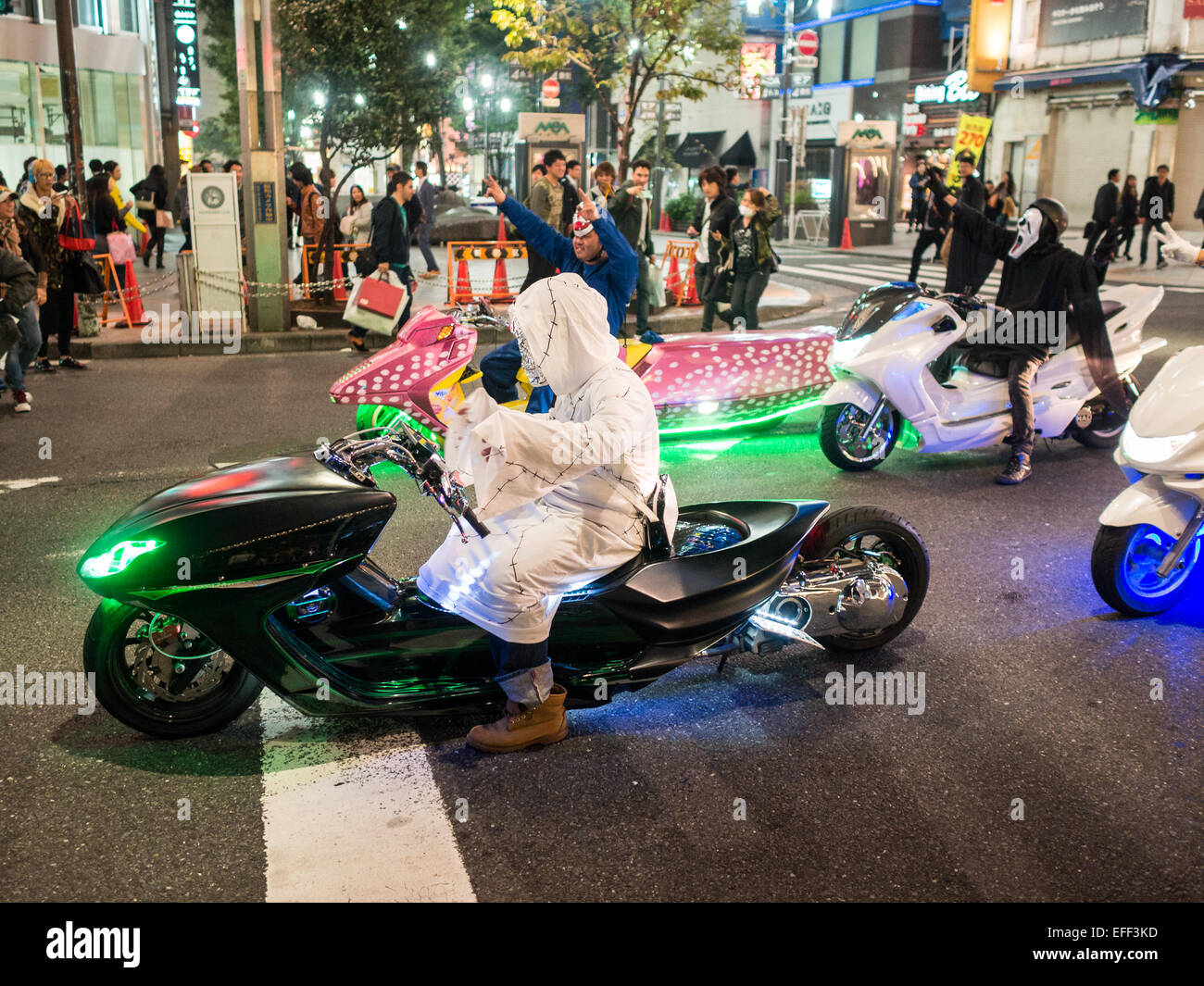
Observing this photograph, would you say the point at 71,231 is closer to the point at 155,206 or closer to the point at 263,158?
the point at 263,158

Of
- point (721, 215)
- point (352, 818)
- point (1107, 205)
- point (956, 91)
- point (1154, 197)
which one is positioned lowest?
point (352, 818)

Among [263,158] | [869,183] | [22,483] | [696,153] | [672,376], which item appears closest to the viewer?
[22,483]

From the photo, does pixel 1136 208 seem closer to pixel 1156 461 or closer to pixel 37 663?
pixel 1156 461

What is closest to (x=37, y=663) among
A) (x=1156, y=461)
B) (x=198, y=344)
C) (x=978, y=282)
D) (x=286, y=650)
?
(x=286, y=650)

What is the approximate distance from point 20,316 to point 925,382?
279 inches

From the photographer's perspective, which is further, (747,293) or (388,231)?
(388,231)

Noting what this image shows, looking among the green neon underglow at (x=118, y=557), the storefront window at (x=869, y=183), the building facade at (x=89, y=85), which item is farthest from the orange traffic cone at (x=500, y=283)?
the building facade at (x=89, y=85)

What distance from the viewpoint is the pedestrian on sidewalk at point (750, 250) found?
11266mm

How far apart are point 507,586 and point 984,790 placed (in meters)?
1.72

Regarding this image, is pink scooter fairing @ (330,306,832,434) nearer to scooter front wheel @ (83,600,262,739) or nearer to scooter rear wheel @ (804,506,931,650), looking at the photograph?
Result: scooter rear wheel @ (804,506,931,650)

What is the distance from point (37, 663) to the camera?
474 centimetres

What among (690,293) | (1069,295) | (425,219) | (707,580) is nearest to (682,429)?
(1069,295)

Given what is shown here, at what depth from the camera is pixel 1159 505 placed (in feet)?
16.7
